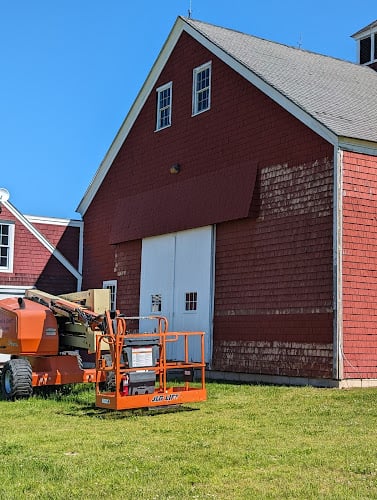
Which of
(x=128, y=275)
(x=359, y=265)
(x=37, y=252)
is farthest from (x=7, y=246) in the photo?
(x=359, y=265)

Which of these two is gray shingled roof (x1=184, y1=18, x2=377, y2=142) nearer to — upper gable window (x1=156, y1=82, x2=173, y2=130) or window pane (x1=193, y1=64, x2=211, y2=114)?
Result: window pane (x1=193, y1=64, x2=211, y2=114)

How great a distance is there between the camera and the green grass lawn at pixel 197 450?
6766 millimetres

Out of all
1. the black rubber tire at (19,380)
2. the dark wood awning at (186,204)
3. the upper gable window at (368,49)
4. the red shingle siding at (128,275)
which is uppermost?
the upper gable window at (368,49)

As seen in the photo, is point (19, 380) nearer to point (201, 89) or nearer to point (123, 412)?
point (123, 412)

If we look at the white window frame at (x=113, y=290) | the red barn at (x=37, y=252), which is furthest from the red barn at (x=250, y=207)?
the red barn at (x=37, y=252)

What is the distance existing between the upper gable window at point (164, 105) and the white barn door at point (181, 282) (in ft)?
11.4

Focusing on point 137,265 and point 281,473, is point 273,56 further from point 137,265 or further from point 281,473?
point 281,473

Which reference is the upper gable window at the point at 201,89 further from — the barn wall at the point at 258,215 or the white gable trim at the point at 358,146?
the white gable trim at the point at 358,146

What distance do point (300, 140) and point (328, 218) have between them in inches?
84.1

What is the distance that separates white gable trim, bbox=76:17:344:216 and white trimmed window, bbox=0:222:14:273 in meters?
2.96

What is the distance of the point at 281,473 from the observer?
7.26m

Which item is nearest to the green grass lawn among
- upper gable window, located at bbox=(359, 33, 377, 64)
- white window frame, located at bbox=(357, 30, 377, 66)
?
white window frame, located at bbox=(357, 30, 377, 66)

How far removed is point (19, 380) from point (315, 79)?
11285mm

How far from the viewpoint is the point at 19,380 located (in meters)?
13.3
